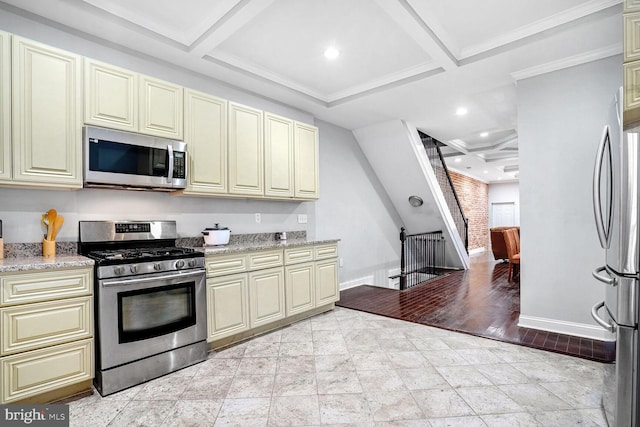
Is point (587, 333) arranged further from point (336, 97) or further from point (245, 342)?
point (336, 97)

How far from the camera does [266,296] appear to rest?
10.6ft

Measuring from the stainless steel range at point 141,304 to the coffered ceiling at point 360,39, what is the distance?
1634mm

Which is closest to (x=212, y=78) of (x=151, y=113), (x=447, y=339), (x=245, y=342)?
(x=151, y=113)

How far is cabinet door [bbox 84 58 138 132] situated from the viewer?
2.42 m

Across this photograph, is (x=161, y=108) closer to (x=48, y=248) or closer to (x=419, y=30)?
(x=48, y=248)

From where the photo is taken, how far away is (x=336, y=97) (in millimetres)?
4223

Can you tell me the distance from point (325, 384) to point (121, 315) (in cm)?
153

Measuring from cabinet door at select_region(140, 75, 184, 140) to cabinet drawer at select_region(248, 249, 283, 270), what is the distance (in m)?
1.32

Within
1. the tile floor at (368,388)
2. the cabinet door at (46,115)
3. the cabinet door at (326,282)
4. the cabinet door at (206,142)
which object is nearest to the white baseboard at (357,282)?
the cabinet door at (326,282)

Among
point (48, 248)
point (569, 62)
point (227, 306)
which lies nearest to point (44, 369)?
point (48, 248)

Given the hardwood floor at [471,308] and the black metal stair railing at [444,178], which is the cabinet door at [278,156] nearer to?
the hardwood floor at [471,308]

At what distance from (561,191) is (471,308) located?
5.74ft

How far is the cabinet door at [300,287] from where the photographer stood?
3.45 m

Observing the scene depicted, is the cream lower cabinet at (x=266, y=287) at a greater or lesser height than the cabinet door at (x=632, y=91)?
lesser
